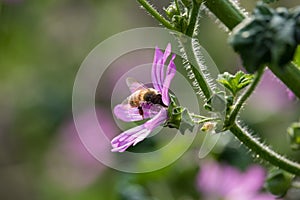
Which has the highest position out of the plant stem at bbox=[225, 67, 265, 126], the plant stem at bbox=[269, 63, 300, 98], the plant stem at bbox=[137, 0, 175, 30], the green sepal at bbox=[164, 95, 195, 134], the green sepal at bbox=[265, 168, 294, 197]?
the plant stem at bbox=[137, 0, 175, 30]

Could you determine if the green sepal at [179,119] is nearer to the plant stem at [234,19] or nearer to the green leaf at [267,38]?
the plant stem at [234,19]

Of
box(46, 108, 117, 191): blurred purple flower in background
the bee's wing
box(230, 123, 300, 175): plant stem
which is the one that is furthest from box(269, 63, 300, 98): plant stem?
box(46, 108, 117, 191): blurred purple flower in background

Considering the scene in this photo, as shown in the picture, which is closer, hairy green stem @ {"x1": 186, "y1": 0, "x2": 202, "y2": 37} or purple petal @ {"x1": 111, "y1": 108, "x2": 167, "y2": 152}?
hairy green stem @ {"x1": 186, "y1": 0, "x2": 202, "y2": 37}

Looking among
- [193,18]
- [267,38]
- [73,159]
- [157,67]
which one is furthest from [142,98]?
[73,159]

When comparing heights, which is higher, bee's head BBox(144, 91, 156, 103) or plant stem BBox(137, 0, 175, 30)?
plant stem BBox(137, 0, 175, 30)

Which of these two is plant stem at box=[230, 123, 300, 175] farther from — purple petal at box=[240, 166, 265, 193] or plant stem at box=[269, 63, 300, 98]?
purple petal at box=[240, 166, 265, 193]

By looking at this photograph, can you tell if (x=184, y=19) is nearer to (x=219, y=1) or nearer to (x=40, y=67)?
(x=219, y=1)

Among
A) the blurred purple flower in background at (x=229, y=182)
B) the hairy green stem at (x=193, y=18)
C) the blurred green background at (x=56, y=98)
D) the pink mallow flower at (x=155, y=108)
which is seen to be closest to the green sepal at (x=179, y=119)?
the pink mallow flower at (x=155, y=108)

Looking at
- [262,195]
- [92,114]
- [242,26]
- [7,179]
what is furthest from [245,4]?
[242,26]
